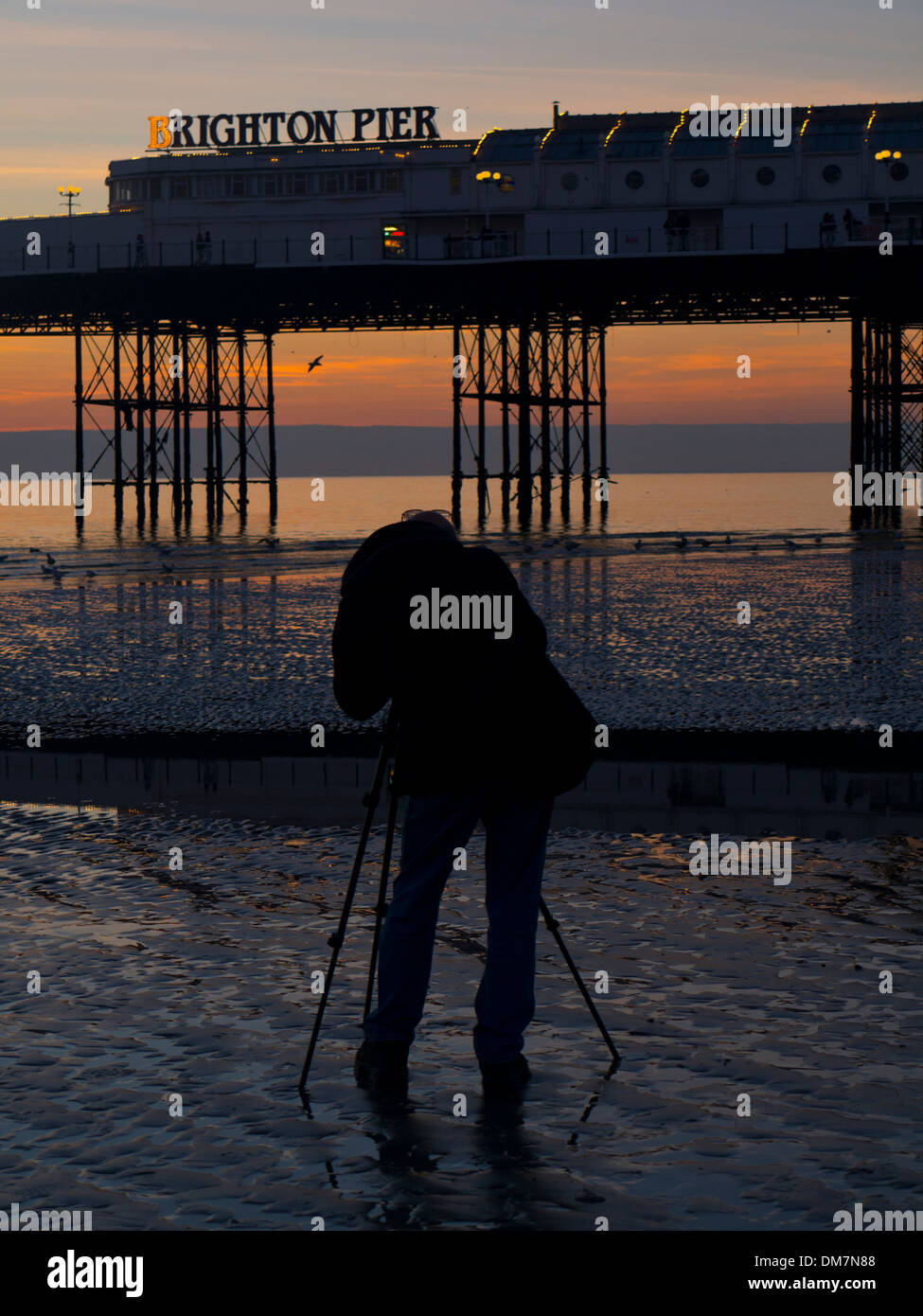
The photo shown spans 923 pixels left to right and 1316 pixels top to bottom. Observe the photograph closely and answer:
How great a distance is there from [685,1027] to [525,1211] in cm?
153

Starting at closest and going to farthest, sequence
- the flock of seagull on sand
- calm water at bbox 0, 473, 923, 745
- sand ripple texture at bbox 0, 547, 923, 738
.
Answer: sand ripple texture at bbox 0, 547, 923, 738, calm water at bbox 0, 473, 923, 745, the flock of seagull on sand

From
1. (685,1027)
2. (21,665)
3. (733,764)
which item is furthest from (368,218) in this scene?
(685,1027)

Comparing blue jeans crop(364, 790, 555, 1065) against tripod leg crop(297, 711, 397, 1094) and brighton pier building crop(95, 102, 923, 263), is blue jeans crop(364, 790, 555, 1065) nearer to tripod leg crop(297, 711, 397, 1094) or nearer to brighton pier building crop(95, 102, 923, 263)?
tripod leg crop(297, 711, 397, 1094)

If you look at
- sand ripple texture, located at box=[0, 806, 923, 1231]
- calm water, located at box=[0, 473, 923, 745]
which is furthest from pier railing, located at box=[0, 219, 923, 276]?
sand ripple texture, located at box=[0, 806, 923, 1231]

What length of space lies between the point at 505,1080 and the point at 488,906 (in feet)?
1.70

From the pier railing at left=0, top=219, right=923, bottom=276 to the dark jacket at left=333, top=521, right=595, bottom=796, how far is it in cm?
4574

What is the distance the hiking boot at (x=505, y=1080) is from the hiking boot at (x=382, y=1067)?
248 mm

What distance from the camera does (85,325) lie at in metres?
65.9

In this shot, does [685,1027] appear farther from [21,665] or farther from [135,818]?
[21,665]

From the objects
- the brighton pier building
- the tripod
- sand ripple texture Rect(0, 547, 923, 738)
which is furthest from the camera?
the brighton pier building

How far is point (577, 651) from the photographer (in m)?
16.8

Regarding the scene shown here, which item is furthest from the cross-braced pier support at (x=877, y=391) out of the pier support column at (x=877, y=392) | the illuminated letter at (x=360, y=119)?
the illuminated letter at (x=360, y=119)

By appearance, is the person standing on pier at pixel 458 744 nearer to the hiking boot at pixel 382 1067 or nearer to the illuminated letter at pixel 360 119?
the hiking boot at pixel 382 1067

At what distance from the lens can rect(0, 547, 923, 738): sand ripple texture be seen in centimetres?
1272
